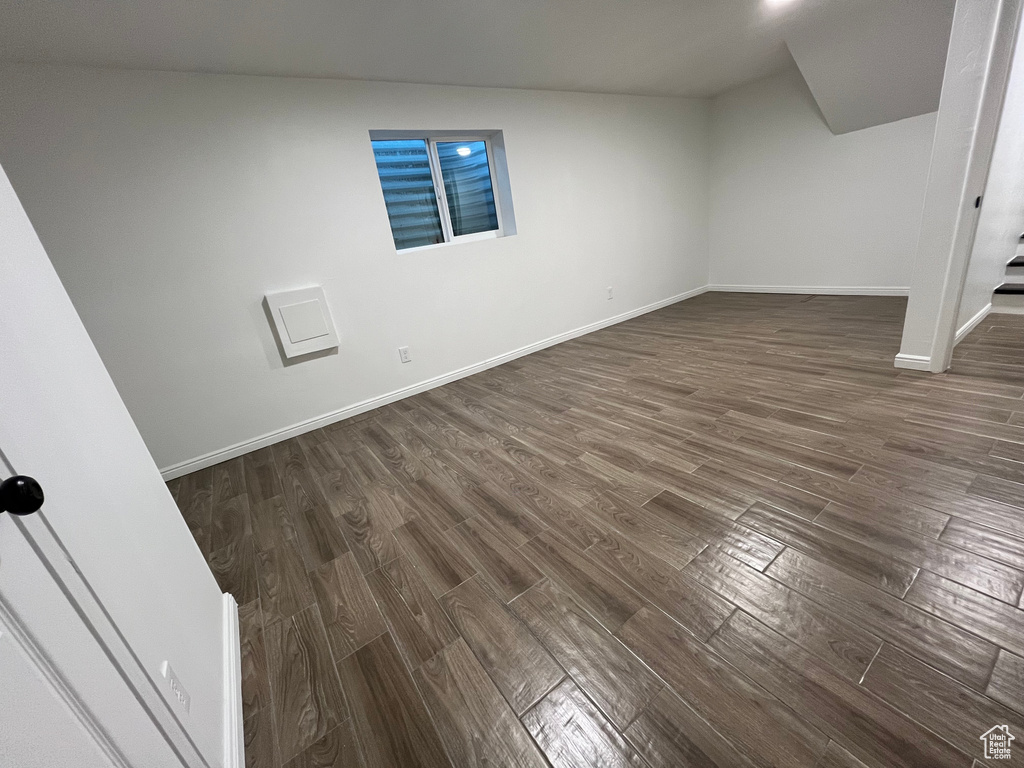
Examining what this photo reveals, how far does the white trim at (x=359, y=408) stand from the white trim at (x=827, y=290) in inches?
72.3

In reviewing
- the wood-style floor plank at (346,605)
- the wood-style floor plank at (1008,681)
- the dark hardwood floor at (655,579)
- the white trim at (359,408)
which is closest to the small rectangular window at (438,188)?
the white trim at (359,408)

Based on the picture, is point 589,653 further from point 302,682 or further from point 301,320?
point 301,320

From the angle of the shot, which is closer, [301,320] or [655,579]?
[655,579]

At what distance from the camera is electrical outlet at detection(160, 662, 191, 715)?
0.82 m

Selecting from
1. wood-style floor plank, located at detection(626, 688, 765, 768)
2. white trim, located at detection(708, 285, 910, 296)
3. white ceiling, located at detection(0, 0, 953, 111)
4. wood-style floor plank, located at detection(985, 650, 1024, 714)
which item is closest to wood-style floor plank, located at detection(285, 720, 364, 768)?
wood-style floor plank, located at detection(626, 688, 765, 768)

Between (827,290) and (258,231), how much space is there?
18.6ft

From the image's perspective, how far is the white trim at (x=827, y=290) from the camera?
4184 millimetres

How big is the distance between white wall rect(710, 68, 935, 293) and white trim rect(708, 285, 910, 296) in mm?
16

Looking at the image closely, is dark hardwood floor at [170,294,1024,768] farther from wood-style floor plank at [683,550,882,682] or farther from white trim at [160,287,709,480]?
white trim at [160,287,709,480]

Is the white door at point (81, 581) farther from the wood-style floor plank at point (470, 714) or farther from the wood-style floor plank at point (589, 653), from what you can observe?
the wood-style floor plank at point (589, 653)

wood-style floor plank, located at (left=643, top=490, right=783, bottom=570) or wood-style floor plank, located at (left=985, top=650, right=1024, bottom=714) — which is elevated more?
wood-style floor plank, located at (left=643, top=490, right=783, bottom=570)

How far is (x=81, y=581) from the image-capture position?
66 centimetres

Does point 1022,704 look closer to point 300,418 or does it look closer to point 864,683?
point 864,683

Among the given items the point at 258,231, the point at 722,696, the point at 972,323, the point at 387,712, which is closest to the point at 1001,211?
the point at 972,323
